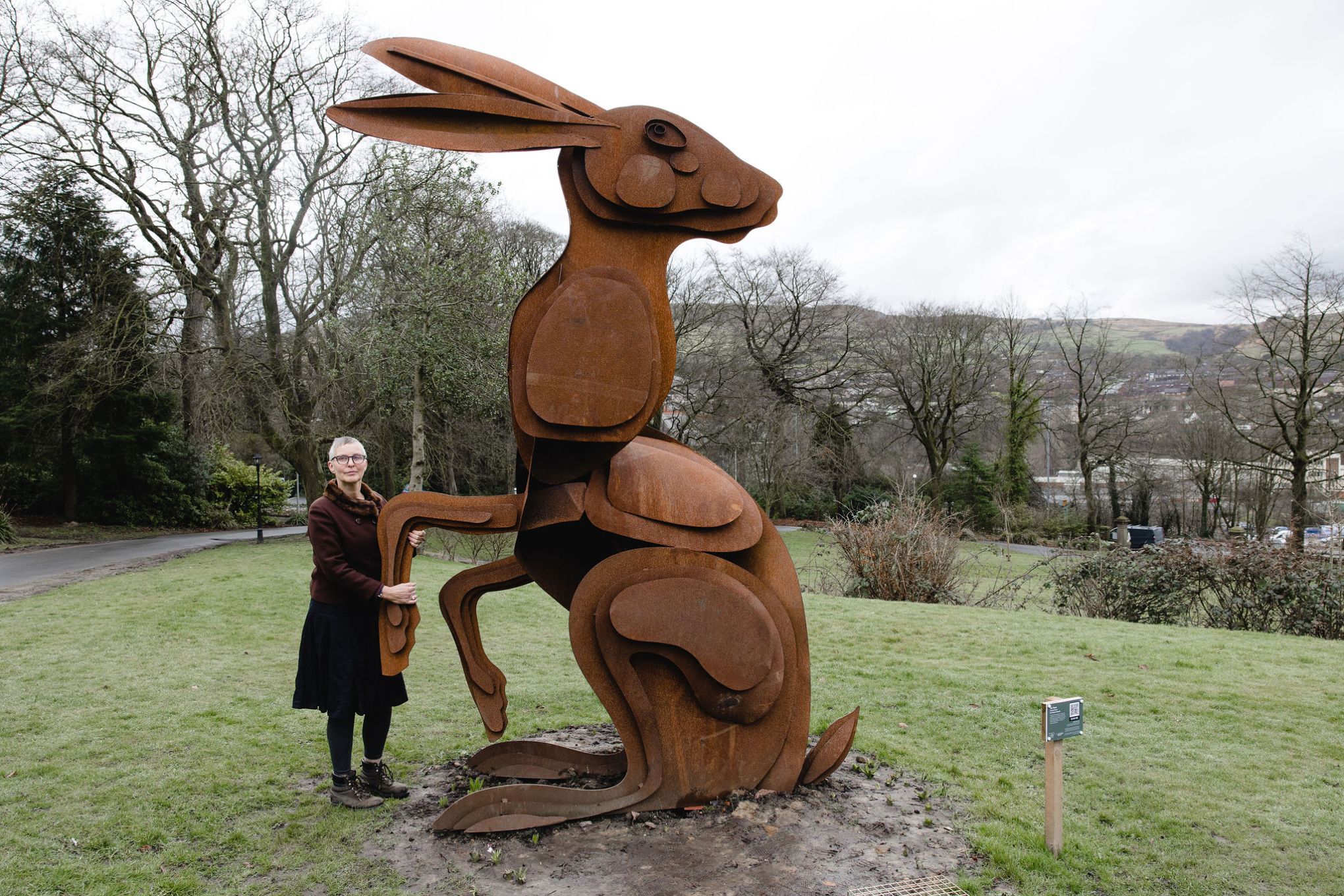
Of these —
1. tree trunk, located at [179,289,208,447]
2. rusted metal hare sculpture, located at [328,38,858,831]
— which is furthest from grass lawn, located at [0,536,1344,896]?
tree trunk, located at [179,289,208,447]

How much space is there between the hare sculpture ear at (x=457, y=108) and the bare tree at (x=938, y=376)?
29642mm

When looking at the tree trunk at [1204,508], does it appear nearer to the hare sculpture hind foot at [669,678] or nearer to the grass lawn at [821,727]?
the grass lawn at [821,727]

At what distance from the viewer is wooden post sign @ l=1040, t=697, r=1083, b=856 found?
4.07 m

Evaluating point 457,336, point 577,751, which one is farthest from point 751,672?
point 457,336

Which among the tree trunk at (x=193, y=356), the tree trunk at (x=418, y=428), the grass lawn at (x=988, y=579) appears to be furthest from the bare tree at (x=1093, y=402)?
the tree trunk at (x=193, y=356)

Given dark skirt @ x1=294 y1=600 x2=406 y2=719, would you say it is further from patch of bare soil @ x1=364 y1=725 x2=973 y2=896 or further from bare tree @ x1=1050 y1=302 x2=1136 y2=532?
bare tree @ x1=1050 y1=302 x2=1136 y2=532

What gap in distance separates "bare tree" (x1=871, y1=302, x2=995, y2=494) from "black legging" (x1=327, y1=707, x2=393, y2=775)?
2952cm

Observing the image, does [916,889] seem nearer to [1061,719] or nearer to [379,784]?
[1061,719]

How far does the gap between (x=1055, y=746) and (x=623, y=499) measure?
8.02 feet

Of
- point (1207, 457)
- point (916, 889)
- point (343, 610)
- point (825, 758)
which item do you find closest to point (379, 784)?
point (343, 610)

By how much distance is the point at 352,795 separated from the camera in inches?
186

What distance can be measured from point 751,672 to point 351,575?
2035mm

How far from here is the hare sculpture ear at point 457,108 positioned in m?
3.84

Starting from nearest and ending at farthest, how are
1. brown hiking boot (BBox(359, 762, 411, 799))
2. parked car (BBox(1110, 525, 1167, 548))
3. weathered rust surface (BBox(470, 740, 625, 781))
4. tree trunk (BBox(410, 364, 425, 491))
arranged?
brown hiking boot (BBox(359, 762, 411, 799)) → weathered rust surface (BBox(470, 740, 625, 781)) → tree trunk (BBox(410, 364, 425, 491)) → parked car (BBox(1110, 525, 1167, 548))
